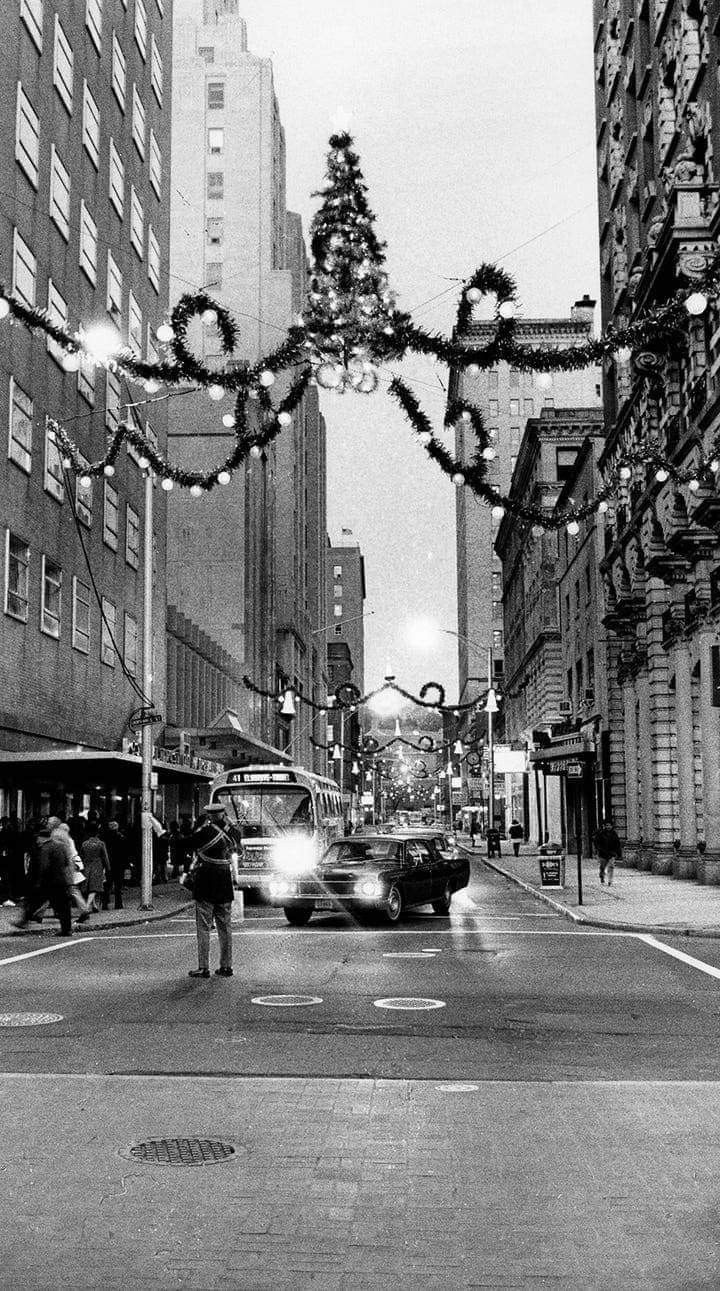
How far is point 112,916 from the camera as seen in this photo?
23.8 metres

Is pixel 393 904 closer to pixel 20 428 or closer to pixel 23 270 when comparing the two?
pixel 20 428

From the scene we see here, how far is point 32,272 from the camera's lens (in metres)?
32.0

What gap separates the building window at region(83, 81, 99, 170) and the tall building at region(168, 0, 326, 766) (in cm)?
4052

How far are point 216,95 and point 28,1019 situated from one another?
4336 inches

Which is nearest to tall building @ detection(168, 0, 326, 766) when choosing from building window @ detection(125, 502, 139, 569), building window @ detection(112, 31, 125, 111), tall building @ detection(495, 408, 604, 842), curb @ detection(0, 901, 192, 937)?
tall building @ detection(495, 408, 604, 842)

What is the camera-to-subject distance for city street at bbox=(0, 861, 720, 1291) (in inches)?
212

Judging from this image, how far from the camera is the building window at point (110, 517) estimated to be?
38812mm

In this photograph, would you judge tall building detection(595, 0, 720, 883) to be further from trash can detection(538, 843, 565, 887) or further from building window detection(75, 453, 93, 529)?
building window detection(75, 453, 93, 529)

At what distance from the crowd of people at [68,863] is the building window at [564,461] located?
3904 cm

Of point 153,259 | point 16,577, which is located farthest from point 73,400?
point 153,259

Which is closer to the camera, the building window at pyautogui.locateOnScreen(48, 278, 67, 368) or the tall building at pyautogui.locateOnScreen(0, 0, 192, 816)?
the tall building at pyautogui.locateOnScreen(0, 0, 192, 816)

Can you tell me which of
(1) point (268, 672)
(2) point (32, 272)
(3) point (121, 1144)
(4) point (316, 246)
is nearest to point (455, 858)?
(4) point (316, 246)

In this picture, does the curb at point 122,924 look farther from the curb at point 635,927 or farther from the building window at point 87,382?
the building window at point 87,382

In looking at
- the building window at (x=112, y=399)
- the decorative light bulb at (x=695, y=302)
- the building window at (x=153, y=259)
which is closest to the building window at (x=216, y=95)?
the building window at (x=153, y=259)
